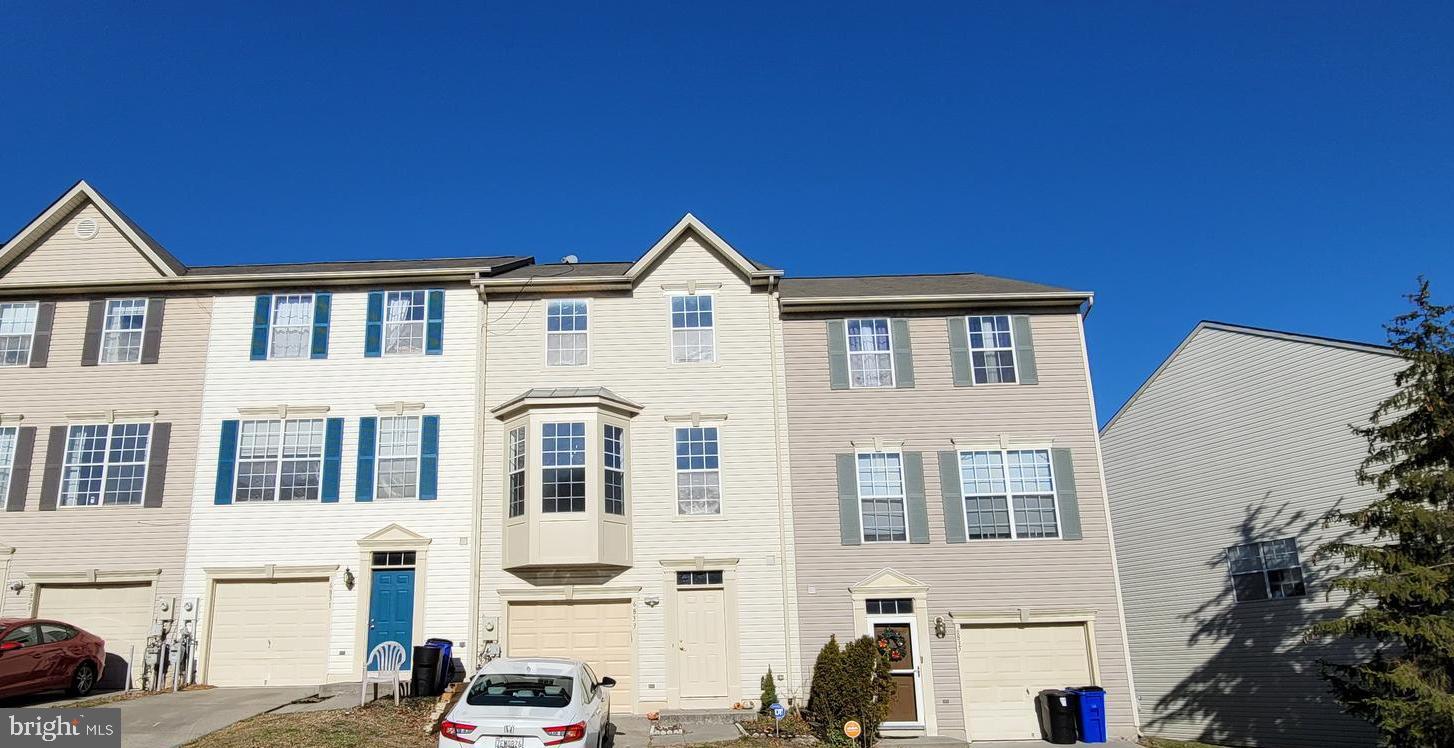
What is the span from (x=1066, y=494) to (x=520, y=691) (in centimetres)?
1159

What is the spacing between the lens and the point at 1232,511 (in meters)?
22.3

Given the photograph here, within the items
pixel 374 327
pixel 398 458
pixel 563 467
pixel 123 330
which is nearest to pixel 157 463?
pixel 123 330

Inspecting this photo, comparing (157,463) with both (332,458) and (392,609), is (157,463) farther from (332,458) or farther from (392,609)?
(392,609)

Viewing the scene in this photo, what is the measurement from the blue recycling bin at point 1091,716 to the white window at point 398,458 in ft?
41.3

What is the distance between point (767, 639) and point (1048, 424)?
6.88 m

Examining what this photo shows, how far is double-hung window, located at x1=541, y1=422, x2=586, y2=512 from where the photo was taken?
60.0ft

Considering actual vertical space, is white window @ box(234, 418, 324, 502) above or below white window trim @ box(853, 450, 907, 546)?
above

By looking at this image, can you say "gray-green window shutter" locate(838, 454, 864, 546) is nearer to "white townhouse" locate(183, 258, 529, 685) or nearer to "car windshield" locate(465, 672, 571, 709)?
"white townhouse" locate(183, 258, 529, 685)

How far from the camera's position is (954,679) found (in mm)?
18109

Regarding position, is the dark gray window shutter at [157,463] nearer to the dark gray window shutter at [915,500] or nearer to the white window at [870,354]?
the white window at [870,354]

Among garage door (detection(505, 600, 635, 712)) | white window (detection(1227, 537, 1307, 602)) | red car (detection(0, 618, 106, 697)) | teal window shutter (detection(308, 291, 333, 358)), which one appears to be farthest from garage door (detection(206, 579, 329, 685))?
white window (detection(1227, 537, 1307, 602))

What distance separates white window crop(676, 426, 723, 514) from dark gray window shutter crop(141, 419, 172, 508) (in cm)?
977

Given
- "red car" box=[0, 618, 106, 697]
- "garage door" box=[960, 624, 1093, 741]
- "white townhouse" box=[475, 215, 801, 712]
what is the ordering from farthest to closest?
"white townhouse" box=[475, 215, 801, 712], "garage door" box=[960, 624, 1093, 741], "red car" box=[0, 618, 106, 697]

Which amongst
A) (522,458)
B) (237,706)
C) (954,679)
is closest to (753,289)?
(522,458)
